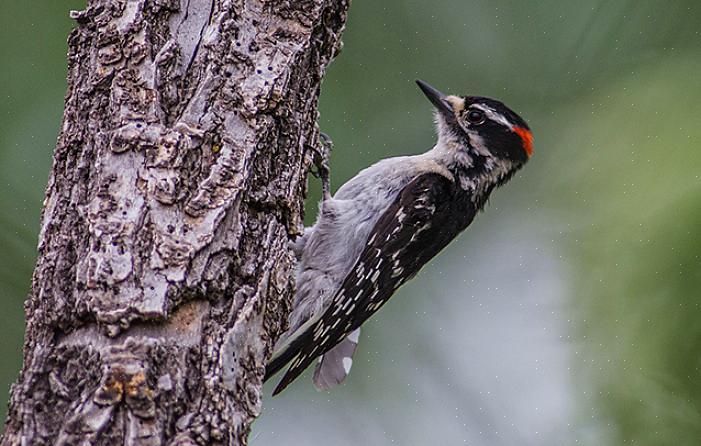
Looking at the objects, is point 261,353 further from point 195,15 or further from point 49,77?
point 49,77

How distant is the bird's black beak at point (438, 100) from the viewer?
4.00 meters

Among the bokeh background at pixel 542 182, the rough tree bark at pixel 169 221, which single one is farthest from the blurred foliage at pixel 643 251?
the rough tree bark at pixel 169 221

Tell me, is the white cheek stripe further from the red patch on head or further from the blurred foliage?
the blurred foliage

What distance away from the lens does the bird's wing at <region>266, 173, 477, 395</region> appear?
11.0 ft

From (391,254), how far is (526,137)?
89 cm

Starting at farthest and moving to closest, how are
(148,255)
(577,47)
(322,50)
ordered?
(577,47) < (322,50) < (148,255)

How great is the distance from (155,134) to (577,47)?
300 cm

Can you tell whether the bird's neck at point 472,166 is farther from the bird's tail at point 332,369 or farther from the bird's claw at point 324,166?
the bird's tail at point 332,369

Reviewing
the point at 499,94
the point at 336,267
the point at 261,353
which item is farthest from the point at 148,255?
the point at 499,94

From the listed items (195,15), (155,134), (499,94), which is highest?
(195,15)

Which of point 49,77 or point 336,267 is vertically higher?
point 49,77

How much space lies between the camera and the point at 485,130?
3969 millimetres

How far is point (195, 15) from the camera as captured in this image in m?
2.17

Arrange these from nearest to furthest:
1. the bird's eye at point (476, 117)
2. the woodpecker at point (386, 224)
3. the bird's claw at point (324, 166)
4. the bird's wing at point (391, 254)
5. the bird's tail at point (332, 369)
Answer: the bird's claw at point (324, 166) → the bird's wing at point (391, 254) → the woodpecker at point (386, 224) → the bird's tail at point (332, 369) → the bird's eye at point (476, 117)
